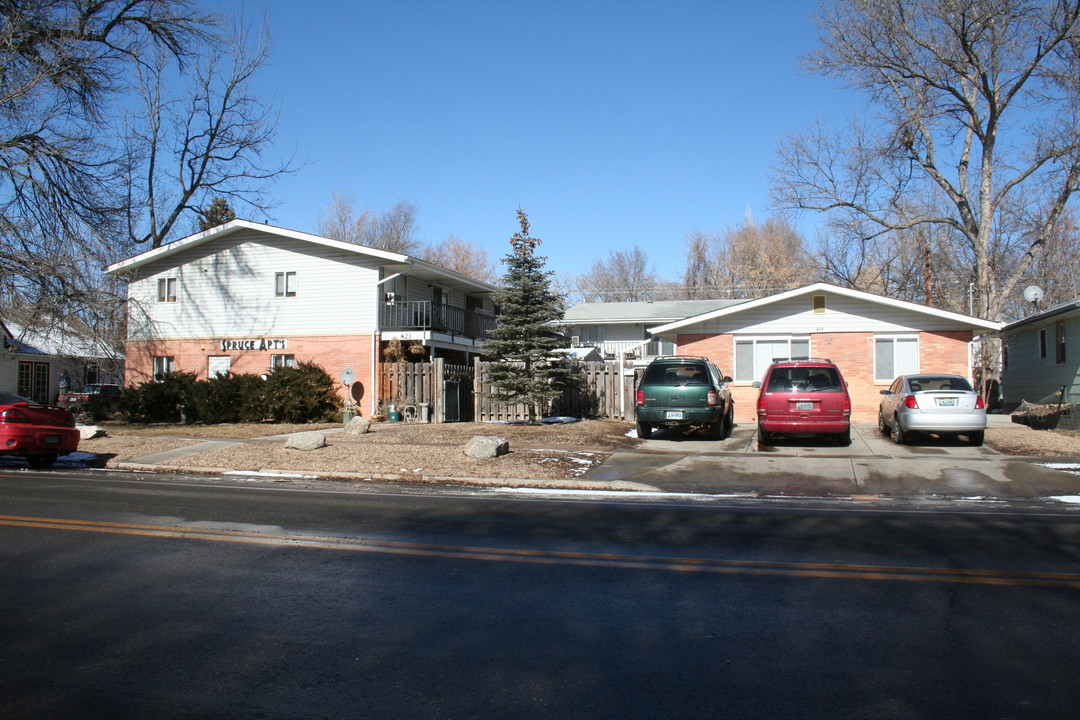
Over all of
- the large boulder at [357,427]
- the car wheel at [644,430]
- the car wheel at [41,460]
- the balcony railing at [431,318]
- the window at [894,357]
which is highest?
the balcony railing at [431,318]

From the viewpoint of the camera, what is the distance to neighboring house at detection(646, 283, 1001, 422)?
77.3 ft

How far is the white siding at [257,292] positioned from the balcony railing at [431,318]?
1030 mm

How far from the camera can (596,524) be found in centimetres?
893

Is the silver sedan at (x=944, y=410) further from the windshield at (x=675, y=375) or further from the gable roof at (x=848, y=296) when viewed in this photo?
the gable roof at (x=848, y=296)

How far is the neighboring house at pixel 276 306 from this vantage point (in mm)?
28984

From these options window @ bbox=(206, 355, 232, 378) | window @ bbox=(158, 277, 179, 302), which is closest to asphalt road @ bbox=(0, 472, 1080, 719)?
window @ bbox=(206, 355, 232, 378)

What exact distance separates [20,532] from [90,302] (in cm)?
1335

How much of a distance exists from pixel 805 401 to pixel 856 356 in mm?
8350

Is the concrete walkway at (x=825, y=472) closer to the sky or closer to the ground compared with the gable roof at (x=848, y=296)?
closer to the ground

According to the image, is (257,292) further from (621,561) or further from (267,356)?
(621,561)

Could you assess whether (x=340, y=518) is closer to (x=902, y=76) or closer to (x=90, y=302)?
(x=90, y=302)

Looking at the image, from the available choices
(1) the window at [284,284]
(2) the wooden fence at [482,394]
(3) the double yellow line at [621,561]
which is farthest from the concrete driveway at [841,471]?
(1) the window at [284,284]

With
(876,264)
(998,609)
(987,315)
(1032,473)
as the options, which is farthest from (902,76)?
(998,609)

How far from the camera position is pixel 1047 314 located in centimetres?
2766
